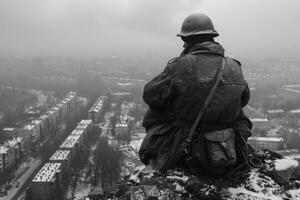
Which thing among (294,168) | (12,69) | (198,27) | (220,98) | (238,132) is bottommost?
(12,69)

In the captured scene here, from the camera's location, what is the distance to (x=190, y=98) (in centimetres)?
251

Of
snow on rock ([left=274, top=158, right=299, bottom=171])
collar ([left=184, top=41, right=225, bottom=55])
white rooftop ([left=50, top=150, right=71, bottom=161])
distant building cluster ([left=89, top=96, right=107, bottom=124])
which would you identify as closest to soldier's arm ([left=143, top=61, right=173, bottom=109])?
collar ([left=184, top=41, right=225, bottom=55])

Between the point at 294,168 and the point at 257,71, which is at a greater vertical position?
the point at 294,168

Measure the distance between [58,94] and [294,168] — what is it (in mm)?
32181

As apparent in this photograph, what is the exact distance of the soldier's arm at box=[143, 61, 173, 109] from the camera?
2.59 m

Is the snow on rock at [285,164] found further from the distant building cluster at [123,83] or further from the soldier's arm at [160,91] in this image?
the distant building cluster at [123,83]

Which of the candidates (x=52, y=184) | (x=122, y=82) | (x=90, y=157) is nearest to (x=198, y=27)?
(x=52, y=184)

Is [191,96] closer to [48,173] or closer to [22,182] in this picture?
[48,173]

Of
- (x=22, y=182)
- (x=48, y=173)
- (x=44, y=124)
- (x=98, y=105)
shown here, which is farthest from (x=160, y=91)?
(x=98, y=105)

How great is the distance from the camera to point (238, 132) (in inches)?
106

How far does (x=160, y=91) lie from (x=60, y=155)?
563 inches

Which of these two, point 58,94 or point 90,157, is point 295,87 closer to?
point 58,94

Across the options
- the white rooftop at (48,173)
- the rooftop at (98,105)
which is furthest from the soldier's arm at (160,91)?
the rooftop at (98,105)

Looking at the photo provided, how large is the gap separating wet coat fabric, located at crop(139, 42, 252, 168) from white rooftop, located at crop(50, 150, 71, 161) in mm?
13709
